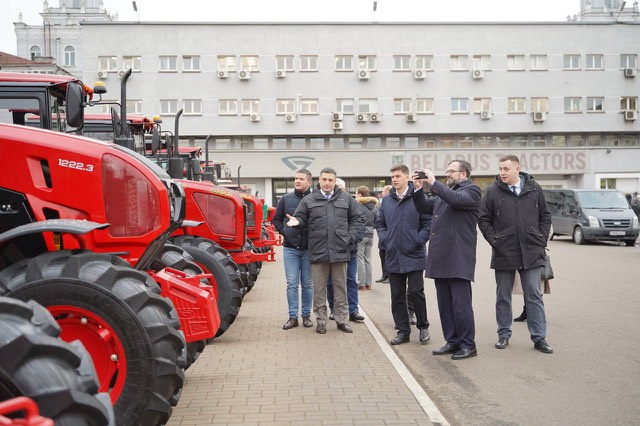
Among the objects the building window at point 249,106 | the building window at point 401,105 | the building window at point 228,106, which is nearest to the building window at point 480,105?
the building window at point 401,105

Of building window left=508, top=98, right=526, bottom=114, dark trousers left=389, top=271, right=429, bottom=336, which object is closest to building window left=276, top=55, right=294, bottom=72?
building window left=508, top=98, right=526, bottom=114

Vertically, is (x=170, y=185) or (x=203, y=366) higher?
(x=170, y=185)

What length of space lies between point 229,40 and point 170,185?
48856 millimetres

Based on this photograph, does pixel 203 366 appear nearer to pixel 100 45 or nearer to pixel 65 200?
pixel 65 200

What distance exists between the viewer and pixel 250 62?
53.6m

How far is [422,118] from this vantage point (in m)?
54.2

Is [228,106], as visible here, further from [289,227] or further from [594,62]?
[289,227]

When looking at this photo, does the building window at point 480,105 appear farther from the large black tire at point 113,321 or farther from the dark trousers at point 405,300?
the large black tire at point 113,321

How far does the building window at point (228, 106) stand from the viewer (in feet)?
175

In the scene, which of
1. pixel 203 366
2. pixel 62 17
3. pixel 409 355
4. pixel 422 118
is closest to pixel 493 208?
pixel 409 355

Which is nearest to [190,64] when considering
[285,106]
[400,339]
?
[285,106]

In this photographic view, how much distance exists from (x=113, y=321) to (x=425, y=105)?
51.2 metres

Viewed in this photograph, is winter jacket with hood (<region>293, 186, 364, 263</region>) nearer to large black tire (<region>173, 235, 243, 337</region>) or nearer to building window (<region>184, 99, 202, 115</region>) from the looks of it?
large black tire (<region>173, 235, 243, 337</region>)

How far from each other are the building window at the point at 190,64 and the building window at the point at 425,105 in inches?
614
